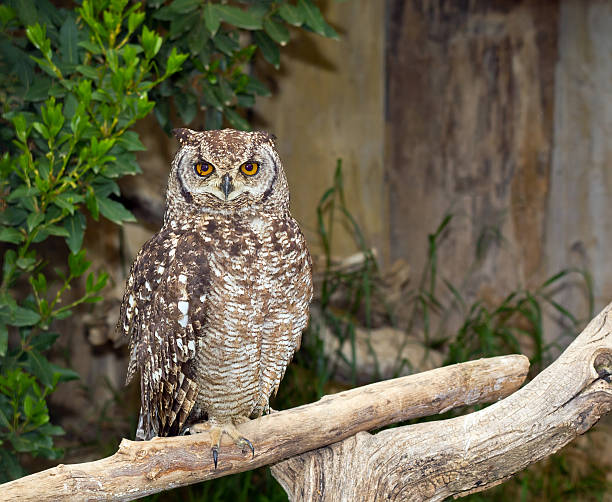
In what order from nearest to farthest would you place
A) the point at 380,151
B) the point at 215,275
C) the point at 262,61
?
the point at 215,275 < the point at 262,61 < the point at 380,151

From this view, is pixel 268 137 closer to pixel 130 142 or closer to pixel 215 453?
pixel 130 142

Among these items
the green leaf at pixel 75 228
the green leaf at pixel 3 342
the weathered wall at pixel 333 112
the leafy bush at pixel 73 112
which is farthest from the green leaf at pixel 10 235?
the weathered wall at pixel 333 112

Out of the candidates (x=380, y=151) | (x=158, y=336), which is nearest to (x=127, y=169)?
(x=158, y=336)

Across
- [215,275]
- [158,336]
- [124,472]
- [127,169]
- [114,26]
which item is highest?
[114,26]

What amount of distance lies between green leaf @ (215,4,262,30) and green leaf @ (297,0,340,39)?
5.8 inches

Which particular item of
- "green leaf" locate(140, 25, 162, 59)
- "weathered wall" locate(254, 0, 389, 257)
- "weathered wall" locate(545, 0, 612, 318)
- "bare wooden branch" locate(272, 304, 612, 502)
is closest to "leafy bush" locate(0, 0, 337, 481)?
"green leaf" locate(140, 25, 162, 59)

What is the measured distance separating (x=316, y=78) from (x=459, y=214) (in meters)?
0.92

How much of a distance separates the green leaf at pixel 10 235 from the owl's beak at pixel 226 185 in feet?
2.35

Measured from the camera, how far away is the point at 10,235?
6.49 feet

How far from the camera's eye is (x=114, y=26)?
1.94 metres

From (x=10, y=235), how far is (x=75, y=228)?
17 centimetres

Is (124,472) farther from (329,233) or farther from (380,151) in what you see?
(380,151)

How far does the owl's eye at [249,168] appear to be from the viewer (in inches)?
61.8

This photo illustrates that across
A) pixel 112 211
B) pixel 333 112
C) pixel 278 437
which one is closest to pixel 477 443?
pixel 278 437
